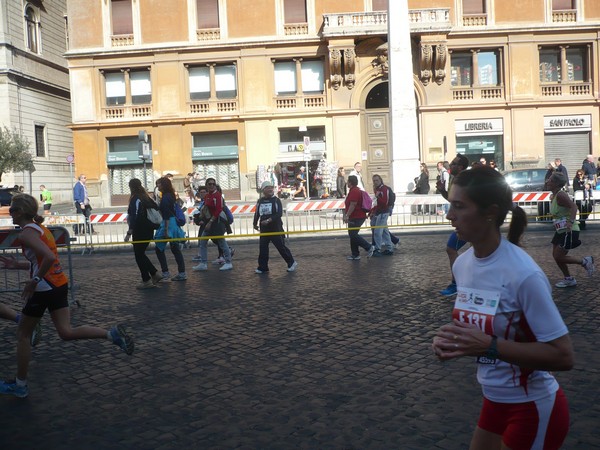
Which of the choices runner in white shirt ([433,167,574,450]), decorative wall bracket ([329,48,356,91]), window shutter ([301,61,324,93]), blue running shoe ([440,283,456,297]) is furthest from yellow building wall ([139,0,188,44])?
runner in white shirt ([433,167,574,450])

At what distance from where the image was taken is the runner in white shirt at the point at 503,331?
7.68 ft

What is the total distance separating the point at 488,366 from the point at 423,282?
8.21 m

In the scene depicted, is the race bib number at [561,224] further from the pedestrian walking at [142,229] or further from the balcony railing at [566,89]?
the balcony railing at [566,89]

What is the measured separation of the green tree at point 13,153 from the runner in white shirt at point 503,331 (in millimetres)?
36239

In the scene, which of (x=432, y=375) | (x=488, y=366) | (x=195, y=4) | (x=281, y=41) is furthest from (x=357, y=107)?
(x=488, y=366)

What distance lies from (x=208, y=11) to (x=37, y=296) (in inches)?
1343

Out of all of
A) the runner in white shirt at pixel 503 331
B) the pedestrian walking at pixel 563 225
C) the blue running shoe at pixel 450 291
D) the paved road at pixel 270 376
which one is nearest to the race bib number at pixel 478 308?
the runner in white shirt at pixel 503 331

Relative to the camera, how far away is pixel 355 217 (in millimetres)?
14406

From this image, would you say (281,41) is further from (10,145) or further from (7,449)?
(7,449)

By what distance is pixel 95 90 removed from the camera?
1491 inches

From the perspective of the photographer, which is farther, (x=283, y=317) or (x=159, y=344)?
(x=283, y=317)

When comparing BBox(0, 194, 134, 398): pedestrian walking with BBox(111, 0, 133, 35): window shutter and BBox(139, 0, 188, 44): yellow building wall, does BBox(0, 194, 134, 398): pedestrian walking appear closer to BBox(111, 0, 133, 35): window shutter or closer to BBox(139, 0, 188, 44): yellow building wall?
BBox(139, 0, 188, 44): yellow building wall

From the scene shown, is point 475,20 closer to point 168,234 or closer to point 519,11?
point 519,11

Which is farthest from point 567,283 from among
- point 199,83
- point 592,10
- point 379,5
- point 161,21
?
point 161,21
